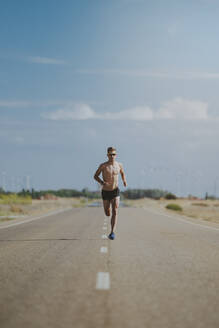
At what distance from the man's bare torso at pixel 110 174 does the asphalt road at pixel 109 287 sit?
216 centimetres

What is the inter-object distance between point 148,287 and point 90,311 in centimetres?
152

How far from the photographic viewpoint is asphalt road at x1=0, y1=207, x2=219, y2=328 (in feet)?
15.5

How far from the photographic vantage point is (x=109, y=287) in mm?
6168

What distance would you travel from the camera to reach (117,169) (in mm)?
12258

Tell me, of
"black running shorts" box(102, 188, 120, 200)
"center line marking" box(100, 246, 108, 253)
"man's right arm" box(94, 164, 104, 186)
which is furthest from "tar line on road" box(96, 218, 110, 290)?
"black running shorts" box(102, 188, 120, 200)

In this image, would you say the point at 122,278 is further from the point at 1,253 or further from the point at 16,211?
the point at 16,211

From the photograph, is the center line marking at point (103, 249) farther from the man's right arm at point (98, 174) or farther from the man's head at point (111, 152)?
the man's head at point (111, 152)

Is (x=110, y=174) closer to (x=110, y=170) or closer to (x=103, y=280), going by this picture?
(x=110, y=170)

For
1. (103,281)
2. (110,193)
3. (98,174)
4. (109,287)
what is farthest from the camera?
(110,193)

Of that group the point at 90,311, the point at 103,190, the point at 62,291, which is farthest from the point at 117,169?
the point at 90,311

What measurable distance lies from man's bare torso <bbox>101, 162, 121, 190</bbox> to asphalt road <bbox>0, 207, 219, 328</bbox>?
2.16 meters

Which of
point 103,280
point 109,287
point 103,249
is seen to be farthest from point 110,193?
point 109,287

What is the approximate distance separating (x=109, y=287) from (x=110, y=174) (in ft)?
20.2

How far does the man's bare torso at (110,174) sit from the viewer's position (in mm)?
12163
